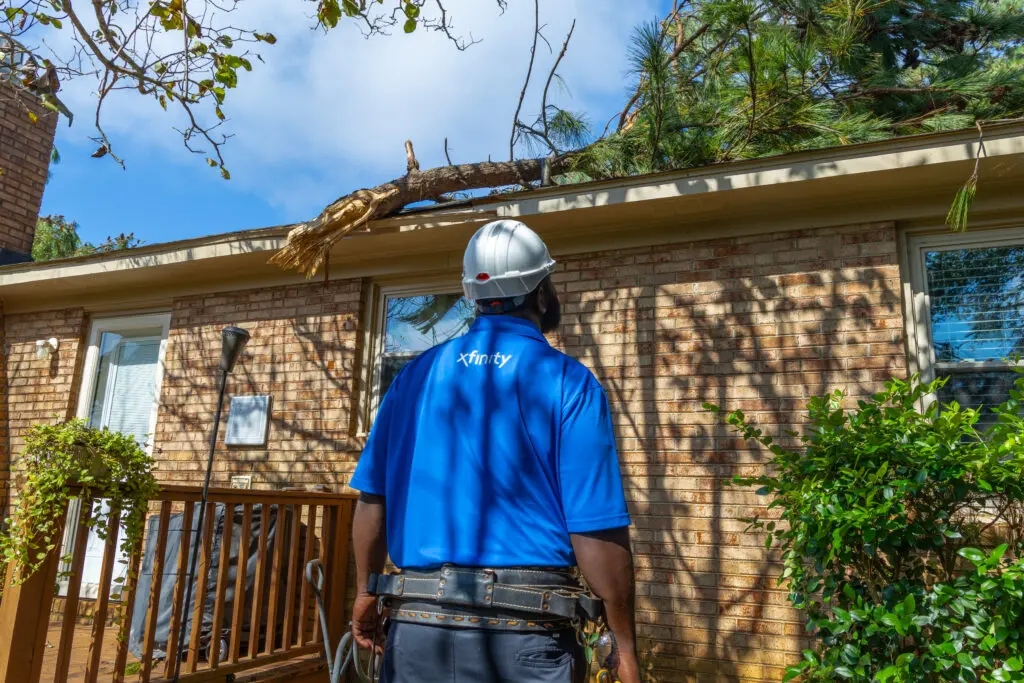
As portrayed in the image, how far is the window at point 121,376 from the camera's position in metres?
6.77

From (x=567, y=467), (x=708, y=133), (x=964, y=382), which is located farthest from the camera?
(x=708, y=133)

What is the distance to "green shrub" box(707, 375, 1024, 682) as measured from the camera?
9.86 ft

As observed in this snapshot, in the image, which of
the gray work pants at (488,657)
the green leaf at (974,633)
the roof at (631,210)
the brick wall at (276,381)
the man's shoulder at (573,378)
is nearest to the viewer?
the gray work pants at (488,657)

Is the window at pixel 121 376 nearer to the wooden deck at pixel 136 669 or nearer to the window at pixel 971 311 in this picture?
the wooden deck at pixel 136 669

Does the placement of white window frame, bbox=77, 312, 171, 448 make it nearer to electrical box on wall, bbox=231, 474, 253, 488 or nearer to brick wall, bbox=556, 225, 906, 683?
electrical box on wall, bbox=231, 474, 253, 488

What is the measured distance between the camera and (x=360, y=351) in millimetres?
5902

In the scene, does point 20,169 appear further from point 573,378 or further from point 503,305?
point 573,378

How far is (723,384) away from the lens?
4.68m

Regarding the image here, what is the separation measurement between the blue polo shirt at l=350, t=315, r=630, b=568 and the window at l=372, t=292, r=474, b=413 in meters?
3.75

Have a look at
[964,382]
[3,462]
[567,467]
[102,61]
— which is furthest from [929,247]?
[3,462]

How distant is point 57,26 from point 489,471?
4944mm

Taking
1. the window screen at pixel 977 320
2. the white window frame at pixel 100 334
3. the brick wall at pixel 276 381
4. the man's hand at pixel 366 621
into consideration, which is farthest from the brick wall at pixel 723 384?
the white window frame at pixel 100 334

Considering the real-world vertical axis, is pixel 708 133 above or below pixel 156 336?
above

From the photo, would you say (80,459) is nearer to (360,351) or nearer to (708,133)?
(360,351)
